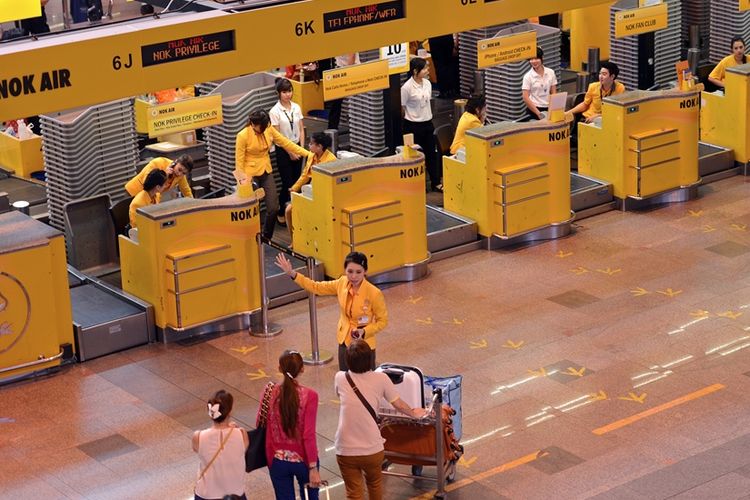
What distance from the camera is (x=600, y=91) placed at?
16750 mm

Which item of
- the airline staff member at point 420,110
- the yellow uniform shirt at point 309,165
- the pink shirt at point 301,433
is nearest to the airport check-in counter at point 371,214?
the yellow uniform shirt at point 309,165

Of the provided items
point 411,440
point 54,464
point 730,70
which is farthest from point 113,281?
point 730,70

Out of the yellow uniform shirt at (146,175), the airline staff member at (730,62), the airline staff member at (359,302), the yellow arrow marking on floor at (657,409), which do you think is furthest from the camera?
the airline staff member at (730,62)

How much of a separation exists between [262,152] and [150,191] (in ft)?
6.03

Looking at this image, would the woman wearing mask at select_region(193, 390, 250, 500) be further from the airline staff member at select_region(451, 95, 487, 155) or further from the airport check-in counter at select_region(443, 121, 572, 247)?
the airline staff member at select_region(451, 95, 487, 155)

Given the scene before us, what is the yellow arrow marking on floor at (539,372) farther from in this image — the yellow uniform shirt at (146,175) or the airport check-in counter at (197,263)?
the yellow uniform shirt at (146,175)

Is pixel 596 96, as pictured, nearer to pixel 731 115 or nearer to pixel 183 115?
pixel 731 115

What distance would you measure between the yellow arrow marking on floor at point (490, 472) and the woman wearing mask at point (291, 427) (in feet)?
4.90

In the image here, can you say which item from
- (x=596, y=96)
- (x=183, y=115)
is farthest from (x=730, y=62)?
(x=183, y=115)

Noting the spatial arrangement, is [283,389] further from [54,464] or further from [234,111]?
[234,111]

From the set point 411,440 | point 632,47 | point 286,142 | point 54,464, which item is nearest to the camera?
point 411,440

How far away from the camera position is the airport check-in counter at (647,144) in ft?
51.8

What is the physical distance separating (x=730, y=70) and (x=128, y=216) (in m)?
7.21

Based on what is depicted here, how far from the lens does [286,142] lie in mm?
15188
